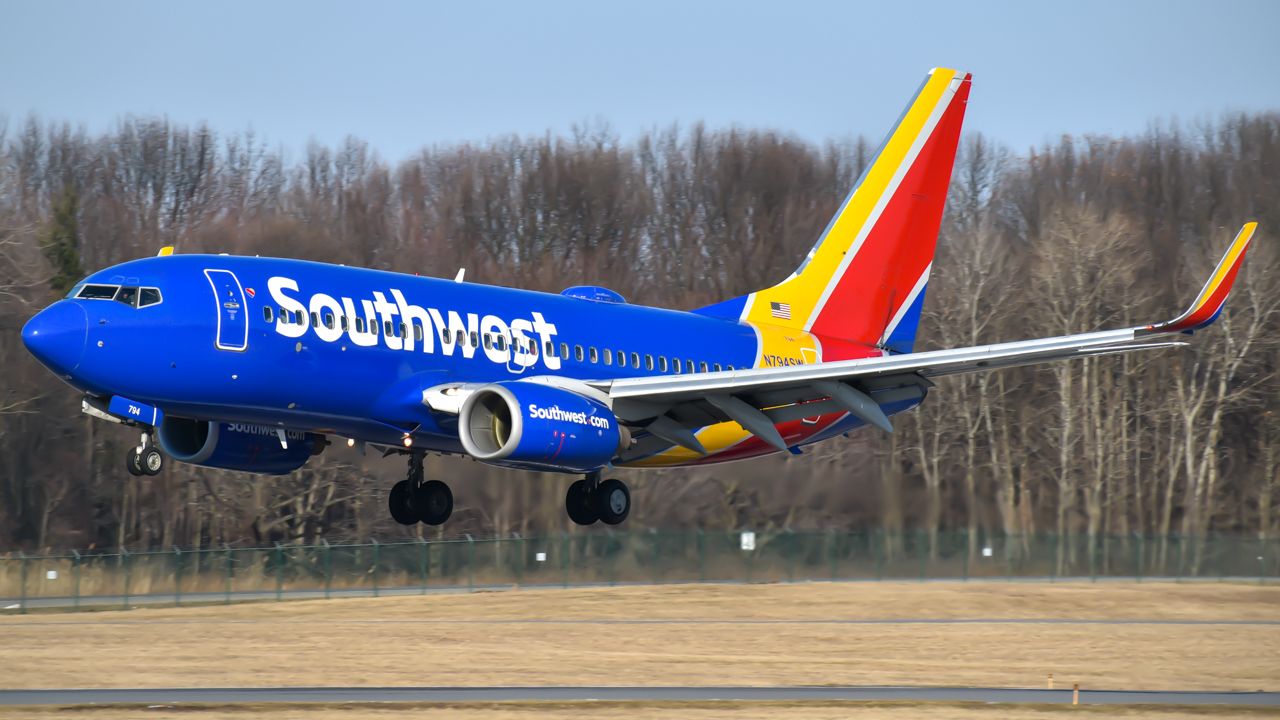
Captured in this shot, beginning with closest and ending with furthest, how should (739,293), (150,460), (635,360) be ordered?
(150,460) < (635,360) < (739,293)

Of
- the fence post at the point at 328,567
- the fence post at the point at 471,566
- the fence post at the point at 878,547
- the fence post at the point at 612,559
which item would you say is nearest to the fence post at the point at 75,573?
the fence post at the point at 328,567

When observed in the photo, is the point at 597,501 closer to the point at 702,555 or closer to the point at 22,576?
the point at 702,555

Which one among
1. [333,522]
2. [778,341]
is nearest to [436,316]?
[778,341]

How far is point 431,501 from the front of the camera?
117ft

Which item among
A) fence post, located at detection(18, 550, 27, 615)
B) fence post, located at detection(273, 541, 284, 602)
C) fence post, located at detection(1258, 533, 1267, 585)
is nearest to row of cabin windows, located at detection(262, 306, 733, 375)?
fence post, located at detection(273, 541, 284, 602)

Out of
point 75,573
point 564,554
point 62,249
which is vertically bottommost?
point 75,573

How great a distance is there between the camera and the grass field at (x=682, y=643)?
120 ft

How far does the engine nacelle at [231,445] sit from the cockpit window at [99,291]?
12.9 ft

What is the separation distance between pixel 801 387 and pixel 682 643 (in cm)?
1283

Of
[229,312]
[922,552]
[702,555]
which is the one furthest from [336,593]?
[229,312]

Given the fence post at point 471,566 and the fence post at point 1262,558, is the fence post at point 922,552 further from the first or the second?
the fence post at point 471,566

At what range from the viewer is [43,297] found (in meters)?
66.6

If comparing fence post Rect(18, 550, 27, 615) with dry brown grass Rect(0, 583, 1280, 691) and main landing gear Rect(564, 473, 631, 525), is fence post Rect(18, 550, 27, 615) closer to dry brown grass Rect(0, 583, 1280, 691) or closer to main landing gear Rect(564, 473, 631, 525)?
dry brown grass Rect(0, 583, 1280, 691)

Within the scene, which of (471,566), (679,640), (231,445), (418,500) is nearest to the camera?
(231,445)
